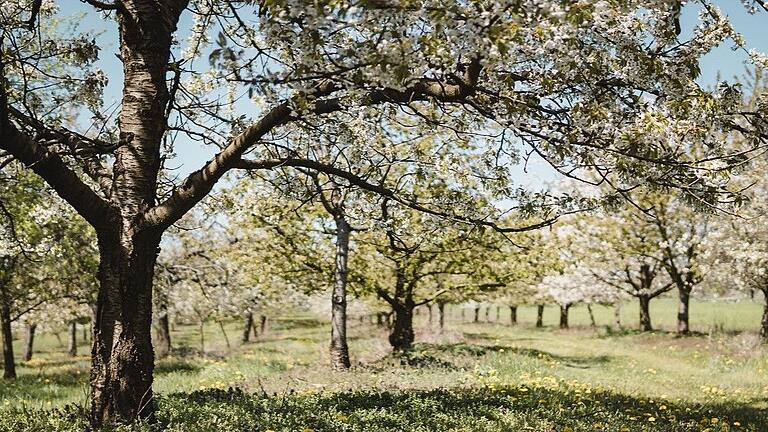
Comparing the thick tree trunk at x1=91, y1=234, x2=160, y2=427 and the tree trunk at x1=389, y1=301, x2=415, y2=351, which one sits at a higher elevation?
the thick tree trunk at x1=91, y1=234, x2=160, y2=427

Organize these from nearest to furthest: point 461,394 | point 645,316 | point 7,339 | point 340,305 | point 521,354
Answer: point 461,394, point 340,305, point 521,354, point 7,339, point 645,316

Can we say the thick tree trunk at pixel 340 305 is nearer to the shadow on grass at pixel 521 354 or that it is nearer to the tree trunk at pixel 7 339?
the shadow on grass at pixel 521 354

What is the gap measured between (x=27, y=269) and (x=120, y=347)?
46.8ft

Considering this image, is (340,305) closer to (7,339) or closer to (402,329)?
(402,329)

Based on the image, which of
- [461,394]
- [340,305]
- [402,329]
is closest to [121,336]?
[461,394]

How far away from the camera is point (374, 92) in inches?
181

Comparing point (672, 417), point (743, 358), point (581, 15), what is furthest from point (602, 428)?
point (743, 358)

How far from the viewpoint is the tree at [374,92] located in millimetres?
3344

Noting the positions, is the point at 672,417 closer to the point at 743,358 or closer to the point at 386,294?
the point at 386,294

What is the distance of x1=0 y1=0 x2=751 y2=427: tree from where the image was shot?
11.0 ft

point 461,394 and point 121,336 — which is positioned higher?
point 121,336

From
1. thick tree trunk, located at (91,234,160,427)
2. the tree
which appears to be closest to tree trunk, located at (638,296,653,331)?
the tree

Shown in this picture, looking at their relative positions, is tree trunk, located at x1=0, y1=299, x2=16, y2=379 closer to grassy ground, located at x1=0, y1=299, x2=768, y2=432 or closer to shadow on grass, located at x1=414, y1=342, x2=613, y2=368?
grassy ground, located at x1=0, y1=299, x2=768, y2=432

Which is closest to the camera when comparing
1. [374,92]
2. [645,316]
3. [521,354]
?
[374,92]
